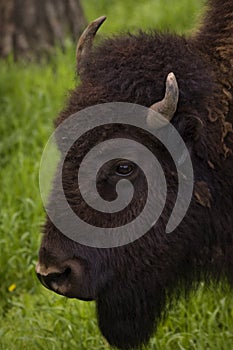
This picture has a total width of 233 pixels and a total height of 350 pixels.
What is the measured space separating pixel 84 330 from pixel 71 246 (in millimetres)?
1194

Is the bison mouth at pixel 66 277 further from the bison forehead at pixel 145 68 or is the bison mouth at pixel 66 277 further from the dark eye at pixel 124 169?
the bison forehead at pixel 145 68

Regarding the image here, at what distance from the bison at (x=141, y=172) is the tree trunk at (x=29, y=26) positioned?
439 cm

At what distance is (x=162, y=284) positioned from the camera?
4.77 metres

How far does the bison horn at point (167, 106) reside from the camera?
434cm

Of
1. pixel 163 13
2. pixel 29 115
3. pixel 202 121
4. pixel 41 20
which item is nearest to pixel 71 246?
pixel 202 121

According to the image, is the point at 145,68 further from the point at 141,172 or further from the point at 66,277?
the point at 66,277

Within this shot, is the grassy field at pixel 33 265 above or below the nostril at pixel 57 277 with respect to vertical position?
below

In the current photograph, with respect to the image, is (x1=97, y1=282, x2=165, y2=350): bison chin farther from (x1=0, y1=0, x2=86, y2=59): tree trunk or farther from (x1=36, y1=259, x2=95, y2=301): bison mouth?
(x1=0, y1=0, x2=86, y2=59): tree trunk

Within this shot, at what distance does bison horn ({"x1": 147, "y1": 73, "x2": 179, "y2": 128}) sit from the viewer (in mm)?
4340

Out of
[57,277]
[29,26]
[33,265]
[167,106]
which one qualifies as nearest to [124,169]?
[167,106]

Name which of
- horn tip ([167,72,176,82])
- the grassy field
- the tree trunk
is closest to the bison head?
horn tip ([167,72,176,82])

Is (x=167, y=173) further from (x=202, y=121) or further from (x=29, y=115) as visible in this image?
(x=29, y=115)

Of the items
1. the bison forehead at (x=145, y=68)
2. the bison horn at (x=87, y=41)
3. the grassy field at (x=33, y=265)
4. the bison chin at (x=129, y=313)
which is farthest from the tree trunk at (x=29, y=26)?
the bison chin at (x=129, y=313)

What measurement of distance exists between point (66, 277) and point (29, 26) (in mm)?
5105
